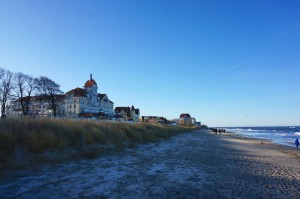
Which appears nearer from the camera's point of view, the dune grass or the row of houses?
the dune grass

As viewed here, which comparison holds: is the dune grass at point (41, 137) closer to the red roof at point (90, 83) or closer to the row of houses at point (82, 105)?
the row of houses at point (82, 105)

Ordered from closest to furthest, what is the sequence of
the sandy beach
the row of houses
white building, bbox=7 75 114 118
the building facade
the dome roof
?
1. the sandy beach
2. the row of houses
3. white building, bbox=7 75 114 118
4. the dome roof
5. the building facade

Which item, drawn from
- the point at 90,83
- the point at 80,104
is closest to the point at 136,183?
the point at 80,104

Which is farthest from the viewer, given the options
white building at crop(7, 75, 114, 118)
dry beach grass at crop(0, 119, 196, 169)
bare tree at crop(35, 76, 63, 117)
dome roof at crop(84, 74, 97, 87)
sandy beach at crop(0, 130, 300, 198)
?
dome roof at crop(84, 74, 97, 87)

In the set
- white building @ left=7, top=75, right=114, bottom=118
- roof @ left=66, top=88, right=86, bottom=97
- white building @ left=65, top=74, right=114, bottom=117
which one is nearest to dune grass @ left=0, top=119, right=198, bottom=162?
white building @ left=7, top=75, right=114, bottom=118

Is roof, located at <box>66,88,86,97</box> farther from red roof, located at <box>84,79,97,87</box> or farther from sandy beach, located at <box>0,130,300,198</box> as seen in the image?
sandy beach, located at <box>0,130,300,198</box>

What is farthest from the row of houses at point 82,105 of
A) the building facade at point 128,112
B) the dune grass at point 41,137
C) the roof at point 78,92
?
the dune grass at point 41,137

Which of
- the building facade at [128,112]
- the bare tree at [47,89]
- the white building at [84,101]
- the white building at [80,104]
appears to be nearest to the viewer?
the bare tree at [47,89]

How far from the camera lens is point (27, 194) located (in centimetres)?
561

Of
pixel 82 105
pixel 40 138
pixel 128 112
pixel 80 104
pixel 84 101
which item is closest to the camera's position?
pixel 40 138

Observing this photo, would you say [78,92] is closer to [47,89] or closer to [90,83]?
[90,83]

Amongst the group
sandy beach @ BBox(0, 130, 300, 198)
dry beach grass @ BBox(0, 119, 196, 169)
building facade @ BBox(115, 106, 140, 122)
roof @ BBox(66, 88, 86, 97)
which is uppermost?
roof @ BBox(66, 88, 86, 97)

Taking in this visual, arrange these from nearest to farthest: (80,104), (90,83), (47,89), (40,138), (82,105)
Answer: (40,138)
(47,89)
(80,104)
(82,105)
(90,83)

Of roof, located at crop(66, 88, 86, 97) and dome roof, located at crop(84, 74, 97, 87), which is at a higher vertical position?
dome roof, located at crop(84, 74, 97, 87)
